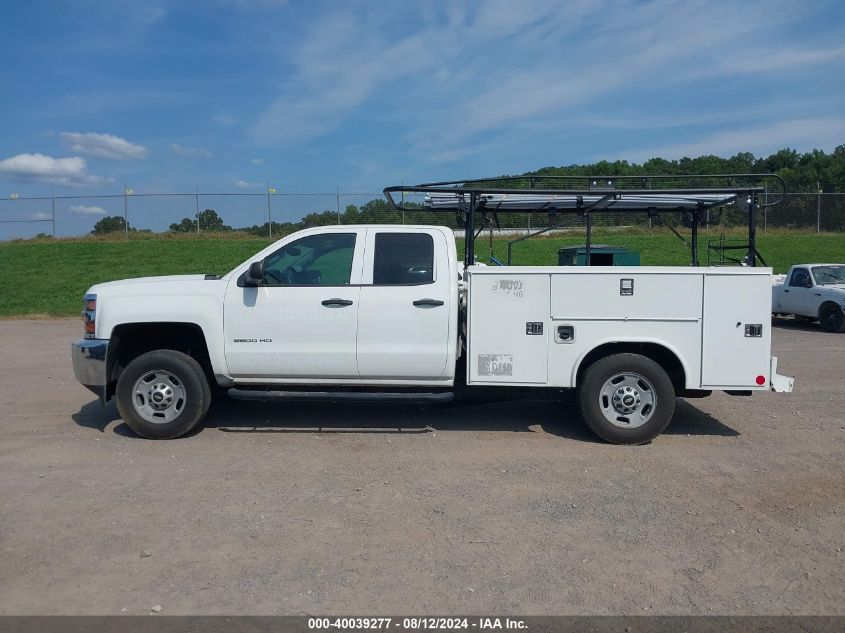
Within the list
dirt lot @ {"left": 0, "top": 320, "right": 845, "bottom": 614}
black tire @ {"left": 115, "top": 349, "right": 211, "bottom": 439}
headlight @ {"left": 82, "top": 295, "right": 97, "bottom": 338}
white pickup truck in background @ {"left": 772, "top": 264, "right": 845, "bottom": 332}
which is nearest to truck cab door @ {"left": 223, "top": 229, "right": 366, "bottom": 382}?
black tire @ {"left": 115, "top": 349, "right": 211, "bottom": 439}

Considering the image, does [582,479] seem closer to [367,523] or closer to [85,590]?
[367,523]

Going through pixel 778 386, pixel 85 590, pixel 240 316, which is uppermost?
pixel 240 316

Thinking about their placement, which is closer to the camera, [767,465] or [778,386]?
[767,465]

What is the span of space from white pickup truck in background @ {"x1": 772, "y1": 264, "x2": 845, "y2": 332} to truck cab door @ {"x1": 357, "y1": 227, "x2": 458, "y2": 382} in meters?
11.5

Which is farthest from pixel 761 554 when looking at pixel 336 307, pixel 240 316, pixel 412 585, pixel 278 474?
pixel 240 316

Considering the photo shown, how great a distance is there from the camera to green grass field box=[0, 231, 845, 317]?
2212 cm

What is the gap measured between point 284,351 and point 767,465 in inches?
171

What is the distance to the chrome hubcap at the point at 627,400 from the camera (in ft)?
21.7

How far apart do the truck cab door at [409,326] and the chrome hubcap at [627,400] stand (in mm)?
1440

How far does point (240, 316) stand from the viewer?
680 cm

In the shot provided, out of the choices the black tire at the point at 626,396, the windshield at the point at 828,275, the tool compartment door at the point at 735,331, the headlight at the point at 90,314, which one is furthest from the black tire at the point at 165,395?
the windshield at the point at 828,275

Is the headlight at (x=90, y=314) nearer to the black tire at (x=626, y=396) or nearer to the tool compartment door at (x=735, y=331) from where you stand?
the black tire at (x=626, y=396)

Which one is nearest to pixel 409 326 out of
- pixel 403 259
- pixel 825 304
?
pixel 403 259

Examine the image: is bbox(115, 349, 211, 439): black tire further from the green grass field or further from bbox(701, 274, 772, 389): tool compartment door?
the green grass field
